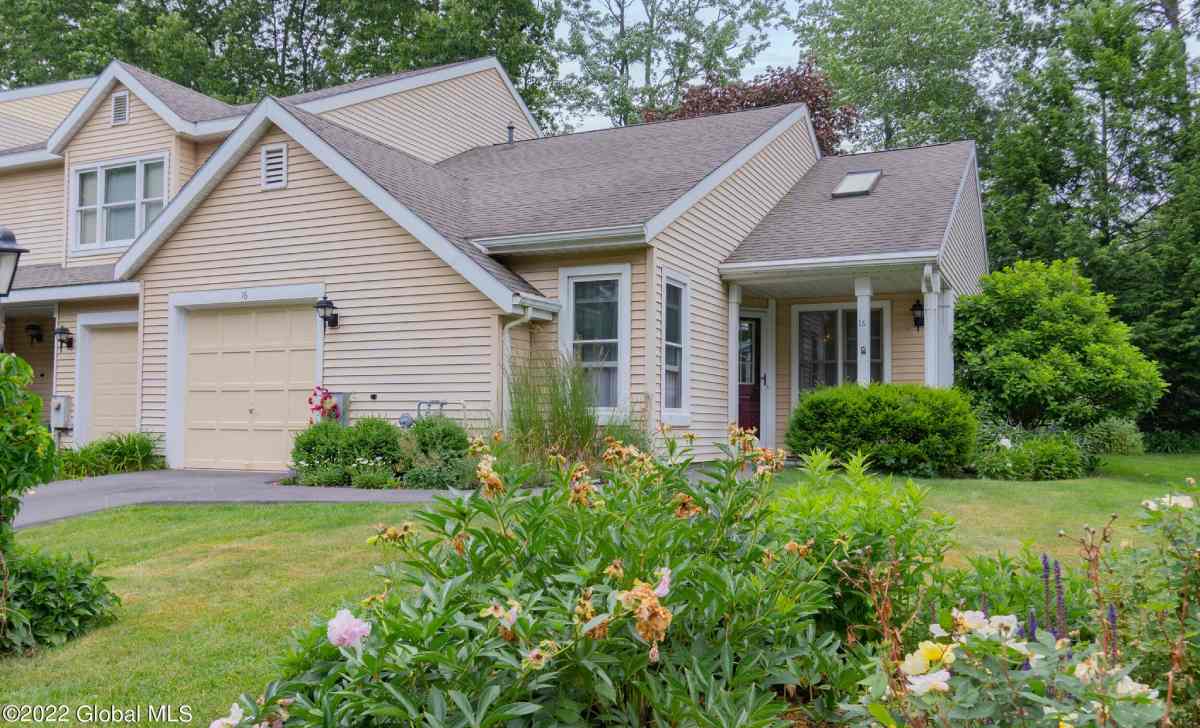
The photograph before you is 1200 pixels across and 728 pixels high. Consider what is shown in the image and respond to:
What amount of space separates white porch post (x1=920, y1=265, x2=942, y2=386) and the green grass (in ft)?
24.3

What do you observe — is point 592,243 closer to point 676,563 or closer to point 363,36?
point 676,563

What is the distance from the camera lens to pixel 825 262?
11695mm

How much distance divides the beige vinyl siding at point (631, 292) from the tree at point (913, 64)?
20.3 m

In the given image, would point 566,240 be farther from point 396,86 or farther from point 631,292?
point 396,86

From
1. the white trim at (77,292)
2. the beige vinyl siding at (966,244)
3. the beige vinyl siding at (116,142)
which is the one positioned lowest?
the white trim at (77,292)

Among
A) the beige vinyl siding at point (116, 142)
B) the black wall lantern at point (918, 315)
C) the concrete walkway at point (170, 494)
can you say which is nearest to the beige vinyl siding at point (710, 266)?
the black wall lantern at point (918, 315)

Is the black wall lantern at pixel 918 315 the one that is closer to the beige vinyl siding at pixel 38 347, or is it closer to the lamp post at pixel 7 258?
the lamp post at pixel 7 258

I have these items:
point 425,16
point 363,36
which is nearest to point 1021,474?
point 425,16

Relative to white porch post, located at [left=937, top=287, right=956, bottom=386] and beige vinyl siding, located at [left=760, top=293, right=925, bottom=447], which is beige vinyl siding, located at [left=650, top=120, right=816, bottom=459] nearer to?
beige vinyl siding, located at [left=760, top=293, right=925, bottom=447]

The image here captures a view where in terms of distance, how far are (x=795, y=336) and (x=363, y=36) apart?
2011 cm

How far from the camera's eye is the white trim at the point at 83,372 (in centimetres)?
1391

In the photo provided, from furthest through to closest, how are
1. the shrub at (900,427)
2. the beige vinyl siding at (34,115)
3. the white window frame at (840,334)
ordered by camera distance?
1. the beige vinyl siding at (34,115)
2. the white window frame at (840,334)
3. the shrub at (900,427)

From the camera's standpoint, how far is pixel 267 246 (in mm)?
11797

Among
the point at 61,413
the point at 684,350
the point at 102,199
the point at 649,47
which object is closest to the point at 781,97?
the point at 649,47
